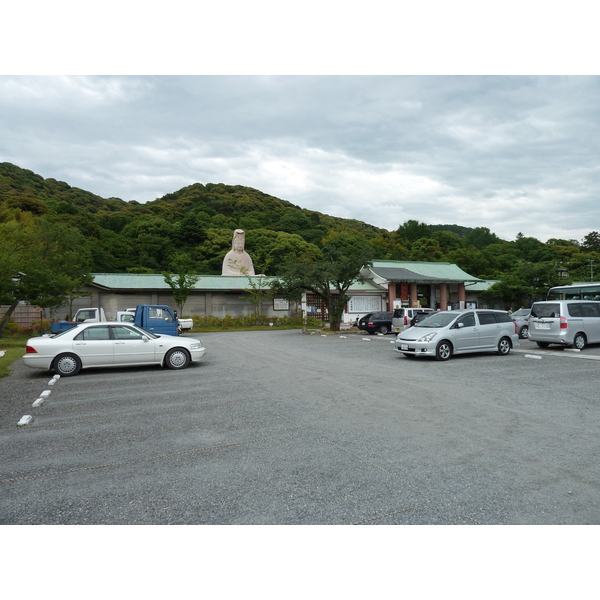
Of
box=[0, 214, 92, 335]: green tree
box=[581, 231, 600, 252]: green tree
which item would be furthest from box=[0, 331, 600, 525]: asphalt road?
box=[581, 231, 600, 252]: green tree

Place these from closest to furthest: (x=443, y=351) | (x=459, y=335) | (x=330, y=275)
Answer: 1. (x=443, y=351)
2. (x=459, y=335)
3. (x=330, y=275)

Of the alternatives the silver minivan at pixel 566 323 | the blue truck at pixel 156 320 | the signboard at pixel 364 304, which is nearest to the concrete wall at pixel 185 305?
the signboard at pixel 364 304

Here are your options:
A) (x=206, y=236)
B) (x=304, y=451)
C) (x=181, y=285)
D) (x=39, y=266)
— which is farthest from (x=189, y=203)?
(x=304, y=451)

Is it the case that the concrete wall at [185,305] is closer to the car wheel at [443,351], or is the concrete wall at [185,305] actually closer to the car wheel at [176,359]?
the car wheel at [176,359]

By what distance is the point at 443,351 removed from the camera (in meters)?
12.9

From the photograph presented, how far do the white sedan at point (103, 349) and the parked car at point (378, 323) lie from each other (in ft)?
48.9

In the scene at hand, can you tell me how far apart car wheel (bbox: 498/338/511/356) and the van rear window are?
213cm

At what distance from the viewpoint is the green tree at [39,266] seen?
61.6 ft

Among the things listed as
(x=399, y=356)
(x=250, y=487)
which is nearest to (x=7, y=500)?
(x=250, y=487)

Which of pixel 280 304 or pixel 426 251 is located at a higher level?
pixel 426 251

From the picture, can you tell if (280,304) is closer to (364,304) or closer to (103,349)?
(364,304)

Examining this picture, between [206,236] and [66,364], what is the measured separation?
147 ft

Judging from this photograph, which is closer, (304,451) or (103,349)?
(304,451)

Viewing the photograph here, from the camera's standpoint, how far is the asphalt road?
3.49 m
